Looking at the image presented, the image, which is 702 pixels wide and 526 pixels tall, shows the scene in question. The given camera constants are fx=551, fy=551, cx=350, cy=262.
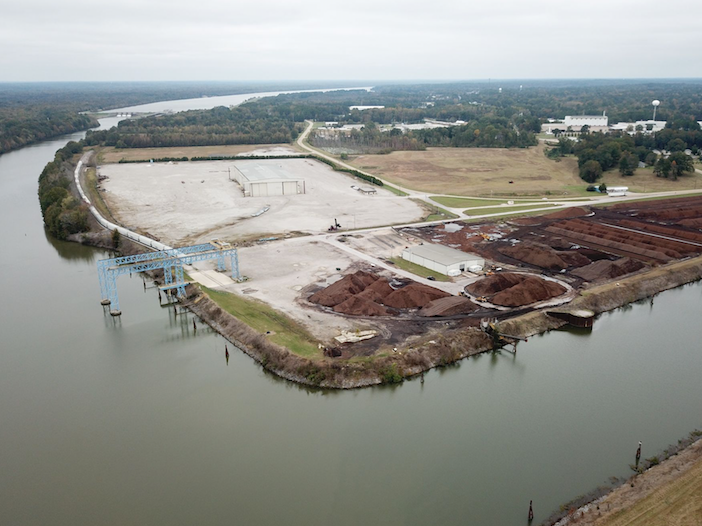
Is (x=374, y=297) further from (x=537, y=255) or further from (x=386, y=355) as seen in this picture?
(x=537, y=255)

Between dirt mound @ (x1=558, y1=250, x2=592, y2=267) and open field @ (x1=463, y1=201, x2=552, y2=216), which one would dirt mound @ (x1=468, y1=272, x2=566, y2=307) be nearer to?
dirt mound @ (x1=558, y1=250, x2=592, y2=267)

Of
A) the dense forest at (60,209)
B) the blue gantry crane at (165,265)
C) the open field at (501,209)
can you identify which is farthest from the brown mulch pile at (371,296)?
the dense forest at (60,209)

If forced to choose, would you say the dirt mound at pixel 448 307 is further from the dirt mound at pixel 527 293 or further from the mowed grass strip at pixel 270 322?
the mowed grass strip at pixel 270 322

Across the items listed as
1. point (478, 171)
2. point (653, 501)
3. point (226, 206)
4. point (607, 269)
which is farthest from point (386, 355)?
point (478, 171)

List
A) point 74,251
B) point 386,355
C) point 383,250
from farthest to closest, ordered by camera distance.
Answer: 1. point 74,251
2. point 383,250
3. point 386,355

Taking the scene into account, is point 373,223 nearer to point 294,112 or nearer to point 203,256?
point 203,256

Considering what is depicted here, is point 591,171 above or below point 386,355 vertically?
above

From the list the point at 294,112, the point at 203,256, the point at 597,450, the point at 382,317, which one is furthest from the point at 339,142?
the point at 597,450
